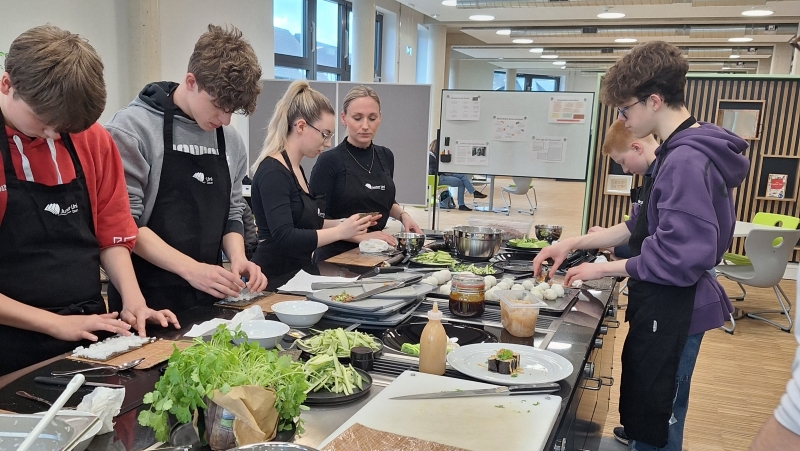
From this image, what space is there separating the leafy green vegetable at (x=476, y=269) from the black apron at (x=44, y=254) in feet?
4.25

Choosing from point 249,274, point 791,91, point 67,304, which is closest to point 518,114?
point 791,91

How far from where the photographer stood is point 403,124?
682 cm

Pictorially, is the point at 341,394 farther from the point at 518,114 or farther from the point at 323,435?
the point at 518,114

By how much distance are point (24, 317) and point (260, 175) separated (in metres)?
1.22

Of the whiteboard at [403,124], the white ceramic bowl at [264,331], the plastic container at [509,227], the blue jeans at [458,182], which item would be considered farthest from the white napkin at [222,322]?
the blue jeans at [458,182]

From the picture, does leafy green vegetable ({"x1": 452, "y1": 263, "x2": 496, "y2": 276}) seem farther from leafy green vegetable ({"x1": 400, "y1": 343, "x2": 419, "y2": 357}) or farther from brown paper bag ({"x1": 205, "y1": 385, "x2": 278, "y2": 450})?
brown paper bag ({"x1": 205, "y1": 385, "x2": 278, "y2": 450})

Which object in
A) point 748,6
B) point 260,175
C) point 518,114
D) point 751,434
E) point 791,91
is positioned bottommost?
point 751,434

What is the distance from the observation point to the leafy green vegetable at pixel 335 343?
4.56 feet

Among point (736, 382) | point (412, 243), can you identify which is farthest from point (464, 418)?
point (736, 382)

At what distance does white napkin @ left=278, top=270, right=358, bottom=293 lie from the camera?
2.03m

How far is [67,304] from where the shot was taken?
155 cm

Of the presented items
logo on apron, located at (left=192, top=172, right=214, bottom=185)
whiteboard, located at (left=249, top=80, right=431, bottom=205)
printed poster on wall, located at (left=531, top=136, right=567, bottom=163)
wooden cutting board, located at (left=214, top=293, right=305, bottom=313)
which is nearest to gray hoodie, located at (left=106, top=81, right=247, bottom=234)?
logo on apron, located at (left=192, top=172, right=214, bottom=185)

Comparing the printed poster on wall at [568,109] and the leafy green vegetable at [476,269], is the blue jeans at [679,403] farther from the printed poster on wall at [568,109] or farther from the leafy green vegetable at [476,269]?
the printed poster on wall at [568,109]

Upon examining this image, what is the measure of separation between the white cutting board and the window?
8.26 meters
